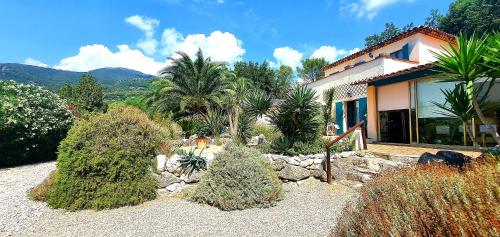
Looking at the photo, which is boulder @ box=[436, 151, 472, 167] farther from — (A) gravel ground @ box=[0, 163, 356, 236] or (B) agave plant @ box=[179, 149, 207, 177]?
(B) agave plant @ box=[179, 149, 207, 177]

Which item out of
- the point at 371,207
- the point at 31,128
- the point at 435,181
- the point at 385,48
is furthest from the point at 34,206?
the point at 385,48

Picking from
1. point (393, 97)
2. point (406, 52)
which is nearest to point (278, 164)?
point (393, 97)

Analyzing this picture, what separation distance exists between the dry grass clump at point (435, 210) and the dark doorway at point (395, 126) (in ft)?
35.8

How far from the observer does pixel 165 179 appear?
334 inches

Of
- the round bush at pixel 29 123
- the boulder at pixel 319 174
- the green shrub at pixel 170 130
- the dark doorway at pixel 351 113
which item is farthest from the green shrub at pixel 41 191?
the dark doorway at pixel 351 113

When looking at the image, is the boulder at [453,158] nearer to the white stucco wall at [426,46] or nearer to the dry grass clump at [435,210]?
the dry grass clump at [435,210]

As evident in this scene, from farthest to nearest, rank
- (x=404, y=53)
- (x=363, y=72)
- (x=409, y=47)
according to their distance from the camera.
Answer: (x=404, y=53) → (x=409, y=47) → (x=363, y=72)

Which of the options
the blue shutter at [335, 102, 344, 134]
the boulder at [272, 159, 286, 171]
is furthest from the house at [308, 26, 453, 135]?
the boulder at [272, 159, 286, 171]

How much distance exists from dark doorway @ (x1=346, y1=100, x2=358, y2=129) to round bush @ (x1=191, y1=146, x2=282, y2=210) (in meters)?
12.2

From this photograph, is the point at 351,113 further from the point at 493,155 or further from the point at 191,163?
the point at 493,155

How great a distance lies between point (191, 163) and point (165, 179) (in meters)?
0.87

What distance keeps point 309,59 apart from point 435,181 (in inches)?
2280

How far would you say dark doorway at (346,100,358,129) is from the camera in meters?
18.4

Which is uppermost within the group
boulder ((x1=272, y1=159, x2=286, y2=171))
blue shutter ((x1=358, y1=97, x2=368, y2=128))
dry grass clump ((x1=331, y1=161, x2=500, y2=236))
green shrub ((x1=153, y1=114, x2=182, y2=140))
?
blue shutter ((x1=358, y1=97, x2=368, y2=128))
